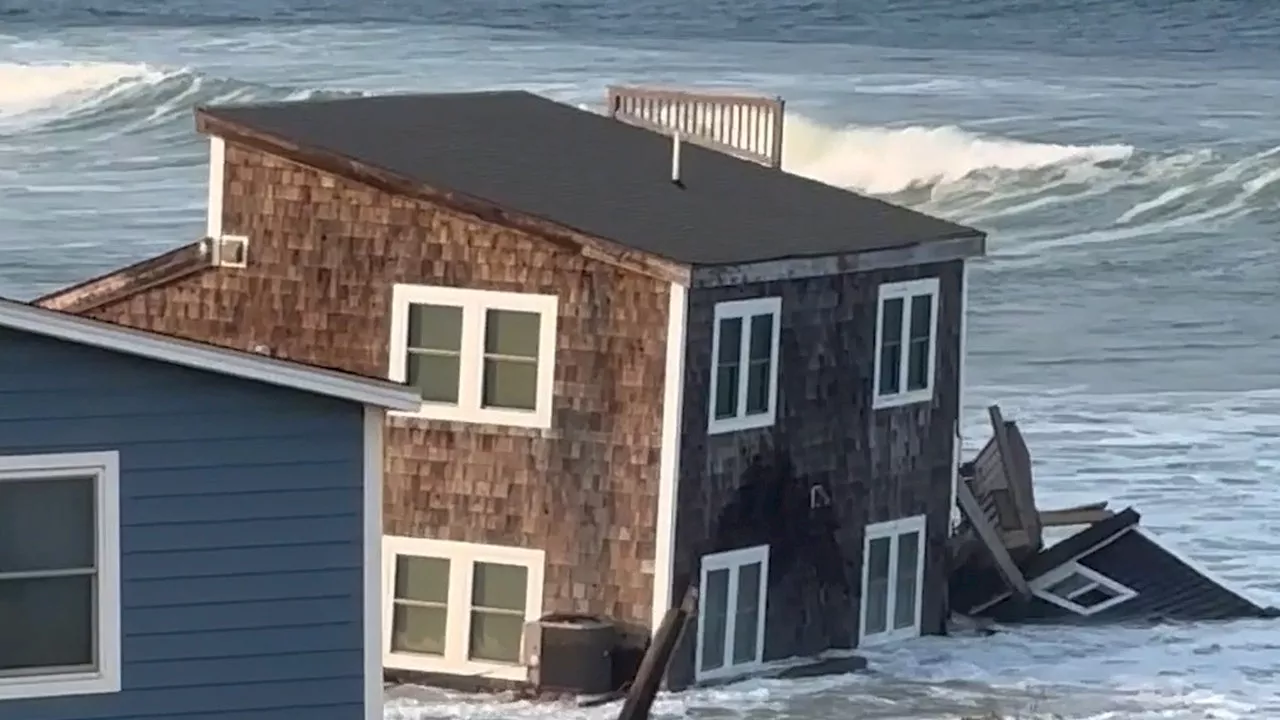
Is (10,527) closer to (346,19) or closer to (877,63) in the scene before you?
(877,63)

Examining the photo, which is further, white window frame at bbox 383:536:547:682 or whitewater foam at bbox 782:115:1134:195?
whitewater foam at bbox 782:115:1134:195

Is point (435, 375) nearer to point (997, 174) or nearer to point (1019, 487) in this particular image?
point (1019, 487)

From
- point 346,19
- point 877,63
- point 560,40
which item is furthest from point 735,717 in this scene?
point 346,19

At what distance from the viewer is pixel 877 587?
20.7 meters

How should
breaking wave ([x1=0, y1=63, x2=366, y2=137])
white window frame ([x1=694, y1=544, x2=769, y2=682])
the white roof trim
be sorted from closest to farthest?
1. the white roof trim
2. white window frame ([x1=694, y1=544, x2=769, y2=682])
3. breaking wave ([x1=0, y1=63, x2=366, y2=137])

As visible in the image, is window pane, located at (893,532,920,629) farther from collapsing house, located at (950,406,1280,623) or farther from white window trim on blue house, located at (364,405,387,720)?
white window trim on blue house, located at (364,405,387,720)

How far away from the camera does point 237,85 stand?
85312 mm

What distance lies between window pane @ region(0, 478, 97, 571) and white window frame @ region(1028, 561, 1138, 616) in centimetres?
1246

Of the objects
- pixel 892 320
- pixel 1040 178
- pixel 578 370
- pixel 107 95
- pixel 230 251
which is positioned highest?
pixel 107 95

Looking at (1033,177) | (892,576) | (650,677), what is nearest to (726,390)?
(892,576)

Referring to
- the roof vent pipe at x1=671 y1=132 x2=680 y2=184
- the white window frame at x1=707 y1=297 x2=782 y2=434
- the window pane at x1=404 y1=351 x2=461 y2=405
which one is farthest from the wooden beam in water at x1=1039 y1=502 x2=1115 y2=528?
the window pane at x1=404 y1=351 x2=461 y2=405

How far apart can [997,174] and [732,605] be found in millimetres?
53540

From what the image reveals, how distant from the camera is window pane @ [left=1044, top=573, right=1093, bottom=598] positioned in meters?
23.3

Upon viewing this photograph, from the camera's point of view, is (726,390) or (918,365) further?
(918,365)
